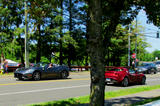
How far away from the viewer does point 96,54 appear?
16.3 feet

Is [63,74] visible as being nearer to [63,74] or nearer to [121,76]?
[63,74]

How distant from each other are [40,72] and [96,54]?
41.0 feet

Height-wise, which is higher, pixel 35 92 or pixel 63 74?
pixel 63 74

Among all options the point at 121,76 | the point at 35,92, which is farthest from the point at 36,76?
the point at 121,76

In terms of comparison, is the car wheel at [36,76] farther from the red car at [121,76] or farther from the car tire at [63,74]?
the red car at [121,76]

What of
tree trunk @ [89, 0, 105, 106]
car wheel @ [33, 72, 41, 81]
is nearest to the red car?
car wheel @ [33, 72, 41, 81]

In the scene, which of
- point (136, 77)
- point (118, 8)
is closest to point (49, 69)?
point (136, 77)

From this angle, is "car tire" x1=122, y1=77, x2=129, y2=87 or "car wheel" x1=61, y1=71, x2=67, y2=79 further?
"car wheel" x1=61, y1=71, x2=67, y2=79

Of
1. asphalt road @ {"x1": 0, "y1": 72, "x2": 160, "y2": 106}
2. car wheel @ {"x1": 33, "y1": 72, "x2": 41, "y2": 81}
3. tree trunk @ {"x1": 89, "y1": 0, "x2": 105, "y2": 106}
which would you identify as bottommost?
asphalt road @ {"x1": 0, "y1": 72, "x2": 160, "y2": 106}

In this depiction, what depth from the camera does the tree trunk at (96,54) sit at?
4.98 m

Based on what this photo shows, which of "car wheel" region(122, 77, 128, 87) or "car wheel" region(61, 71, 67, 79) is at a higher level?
"car wheel" region(61, 71, 67, 79)

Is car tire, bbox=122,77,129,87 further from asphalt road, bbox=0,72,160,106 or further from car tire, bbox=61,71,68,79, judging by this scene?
car tire, bbox=61,71,68,79

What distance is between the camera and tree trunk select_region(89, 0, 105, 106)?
16.3ft

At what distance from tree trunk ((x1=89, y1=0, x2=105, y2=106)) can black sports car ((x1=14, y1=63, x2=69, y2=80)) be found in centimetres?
1182
